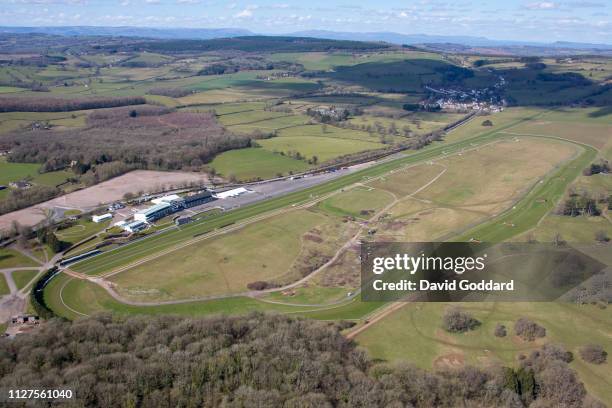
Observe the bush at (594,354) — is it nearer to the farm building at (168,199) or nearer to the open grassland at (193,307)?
the open grassland at (193,307)

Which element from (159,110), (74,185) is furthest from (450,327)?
(159,110)

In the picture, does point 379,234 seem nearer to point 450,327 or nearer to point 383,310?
point 383,310

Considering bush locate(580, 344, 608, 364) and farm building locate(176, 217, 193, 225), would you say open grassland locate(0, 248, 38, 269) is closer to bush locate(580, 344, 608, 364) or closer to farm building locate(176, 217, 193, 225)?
farm building locate(176, 217, 193, 225)

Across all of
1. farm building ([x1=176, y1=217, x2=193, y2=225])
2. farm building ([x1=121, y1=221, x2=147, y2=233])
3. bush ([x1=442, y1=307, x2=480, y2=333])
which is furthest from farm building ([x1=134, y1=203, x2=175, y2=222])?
bush ([x1=442, y1=307, x2=480, y2=333])

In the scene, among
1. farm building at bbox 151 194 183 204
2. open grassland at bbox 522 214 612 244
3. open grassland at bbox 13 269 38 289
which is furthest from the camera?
farm building at bbox 151 194 183 204

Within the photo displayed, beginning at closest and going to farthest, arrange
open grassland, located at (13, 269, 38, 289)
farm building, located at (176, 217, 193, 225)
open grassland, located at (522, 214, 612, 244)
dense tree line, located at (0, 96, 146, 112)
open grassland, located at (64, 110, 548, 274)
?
open grassland, located at (13, 269, 38, 289) < open grassland, located at (64, 110, 548, 274) < open grassland, located at (522, 214, 612, 244) < farm building, located at (176, 217, 193, 225) < dense tree line, located at (0, 96, 146, 112)

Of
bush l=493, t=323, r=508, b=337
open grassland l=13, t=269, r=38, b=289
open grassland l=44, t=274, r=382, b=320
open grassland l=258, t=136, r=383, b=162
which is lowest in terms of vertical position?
open grassland l=44, t=274, r=382, b=320

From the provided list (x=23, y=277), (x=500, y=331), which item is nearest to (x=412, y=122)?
(x=500, y=331)

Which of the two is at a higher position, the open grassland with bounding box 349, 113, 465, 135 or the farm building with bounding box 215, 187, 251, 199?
the open grassland with bounding box 349, 113, 465, 135
